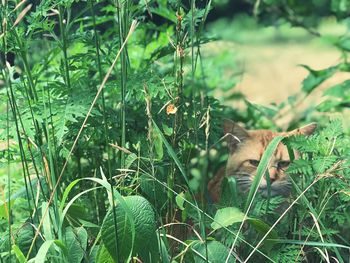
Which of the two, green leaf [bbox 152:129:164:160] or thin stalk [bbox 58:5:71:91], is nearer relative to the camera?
green leaf [bbox 152:129:164:160]

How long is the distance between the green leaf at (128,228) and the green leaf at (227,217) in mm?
216

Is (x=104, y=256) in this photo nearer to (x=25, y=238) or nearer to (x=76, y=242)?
(x=76, y=242)

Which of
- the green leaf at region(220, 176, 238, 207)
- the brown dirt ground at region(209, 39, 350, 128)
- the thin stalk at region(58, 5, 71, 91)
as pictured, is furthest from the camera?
the brown dirt ground at region(209, 39, 350, 128)

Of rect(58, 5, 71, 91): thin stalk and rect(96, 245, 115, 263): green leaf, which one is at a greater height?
rect(58, 5, 71, 91): thin stalk

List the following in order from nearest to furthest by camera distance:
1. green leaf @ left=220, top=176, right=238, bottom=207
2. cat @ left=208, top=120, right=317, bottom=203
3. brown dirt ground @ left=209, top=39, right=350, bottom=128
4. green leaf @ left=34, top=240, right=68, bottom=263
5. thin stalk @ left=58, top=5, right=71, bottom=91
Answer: green leaf @ left=34, top=240, right=68, bottom=263
thin stalk @ left=58, top=5, right=71, bottom=91
green leaf @ left=220, top=176, right=238, bottom=207
cat @ left=208, top=120, right=317, bottom=203
brown dirt ground @ left=209, top=39, right=350, bottom=128

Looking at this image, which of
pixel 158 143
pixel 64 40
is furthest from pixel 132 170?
pixel 64 40

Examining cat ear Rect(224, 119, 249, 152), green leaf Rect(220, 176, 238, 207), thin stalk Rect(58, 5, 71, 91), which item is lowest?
cat ear Rect(224, 119, 249, 152)

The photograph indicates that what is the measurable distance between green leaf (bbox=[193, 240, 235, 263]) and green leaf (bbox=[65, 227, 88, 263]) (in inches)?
13.3

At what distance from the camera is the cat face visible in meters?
3.50

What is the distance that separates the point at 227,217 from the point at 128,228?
0.32m

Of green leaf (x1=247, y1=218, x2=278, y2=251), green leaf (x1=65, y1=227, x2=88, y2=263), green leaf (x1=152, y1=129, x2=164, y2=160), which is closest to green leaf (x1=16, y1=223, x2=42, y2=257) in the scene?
green leaf (x1=65, y1=227, x2=88, y2=263)

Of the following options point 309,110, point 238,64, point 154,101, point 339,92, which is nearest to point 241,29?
point 238,64

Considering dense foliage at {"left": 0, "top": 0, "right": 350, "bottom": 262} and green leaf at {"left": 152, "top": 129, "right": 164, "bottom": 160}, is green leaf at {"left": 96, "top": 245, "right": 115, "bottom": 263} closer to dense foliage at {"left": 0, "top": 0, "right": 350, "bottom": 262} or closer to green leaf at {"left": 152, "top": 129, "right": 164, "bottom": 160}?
dense foliage at {"left": 0, "top": 0, "right": 350, "bottom": 262}

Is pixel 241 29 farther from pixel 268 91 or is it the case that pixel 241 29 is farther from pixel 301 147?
pixel 301 147
